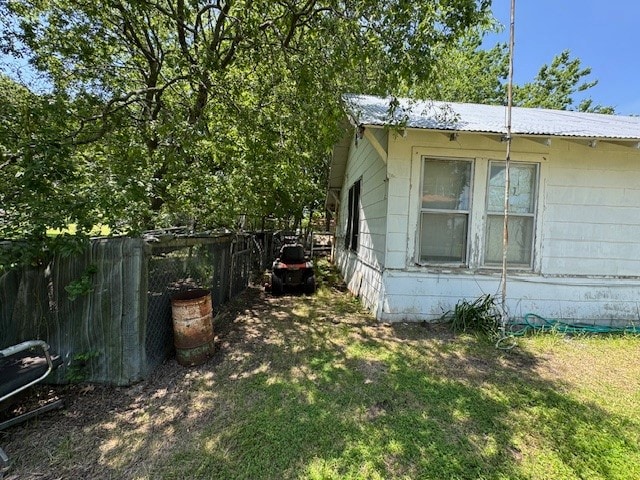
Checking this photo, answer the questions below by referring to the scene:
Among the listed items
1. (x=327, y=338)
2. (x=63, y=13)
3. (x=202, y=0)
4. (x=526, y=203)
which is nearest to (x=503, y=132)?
(x=526, y=203)

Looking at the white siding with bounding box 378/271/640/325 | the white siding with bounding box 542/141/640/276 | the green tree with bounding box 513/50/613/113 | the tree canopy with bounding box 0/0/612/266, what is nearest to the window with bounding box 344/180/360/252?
the tree canopy with bounding box 0/0/612/266

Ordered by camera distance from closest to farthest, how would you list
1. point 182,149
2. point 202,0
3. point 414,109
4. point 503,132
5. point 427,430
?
point 427,430
point 503,132
point 182,149
point 202,0
point 414,109

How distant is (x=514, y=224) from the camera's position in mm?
4859

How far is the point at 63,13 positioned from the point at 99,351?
5.55 meters

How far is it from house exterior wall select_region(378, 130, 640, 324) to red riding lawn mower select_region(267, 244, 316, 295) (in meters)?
2.40

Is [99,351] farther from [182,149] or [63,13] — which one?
[63,13]

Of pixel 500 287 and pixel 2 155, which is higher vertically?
pixel 2 155

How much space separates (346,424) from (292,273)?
4.46m

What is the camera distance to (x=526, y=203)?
15.9ft

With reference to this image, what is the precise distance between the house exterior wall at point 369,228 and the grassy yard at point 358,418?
1.50 meters

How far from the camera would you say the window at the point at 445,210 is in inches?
190

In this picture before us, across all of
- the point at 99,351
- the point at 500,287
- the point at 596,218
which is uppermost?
the point at 596,218

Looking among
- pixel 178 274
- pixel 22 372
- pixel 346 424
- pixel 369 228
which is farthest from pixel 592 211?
pixel 22 372

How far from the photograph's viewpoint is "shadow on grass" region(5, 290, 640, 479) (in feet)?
6.92
